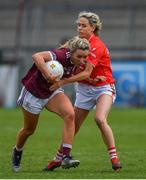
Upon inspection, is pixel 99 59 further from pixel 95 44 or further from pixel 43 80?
pixel 43 80

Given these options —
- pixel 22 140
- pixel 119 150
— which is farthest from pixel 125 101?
pixel 22 140

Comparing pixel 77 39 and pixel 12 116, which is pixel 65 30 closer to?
pixel 12 116

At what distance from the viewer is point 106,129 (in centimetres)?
1049

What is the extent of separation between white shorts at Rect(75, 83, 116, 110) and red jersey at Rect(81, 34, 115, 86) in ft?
0.26

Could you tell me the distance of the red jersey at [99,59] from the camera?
34.4 feet

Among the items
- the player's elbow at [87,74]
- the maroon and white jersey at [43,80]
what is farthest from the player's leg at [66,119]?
the player's elbow at [87,74]

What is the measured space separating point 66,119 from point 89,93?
1.02 m

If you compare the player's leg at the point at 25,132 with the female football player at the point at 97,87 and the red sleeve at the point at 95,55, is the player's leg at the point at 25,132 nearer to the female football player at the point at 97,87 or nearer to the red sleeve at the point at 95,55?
the female football player at the point at 97,87

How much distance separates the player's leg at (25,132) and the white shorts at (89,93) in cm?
97

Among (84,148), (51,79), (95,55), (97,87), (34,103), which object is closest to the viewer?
(51,79)

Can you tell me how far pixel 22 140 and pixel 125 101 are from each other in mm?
19165

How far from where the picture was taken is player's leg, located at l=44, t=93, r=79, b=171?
997 centimetres

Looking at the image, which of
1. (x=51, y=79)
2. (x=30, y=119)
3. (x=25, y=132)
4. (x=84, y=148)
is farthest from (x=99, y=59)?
(x=84, y=148)

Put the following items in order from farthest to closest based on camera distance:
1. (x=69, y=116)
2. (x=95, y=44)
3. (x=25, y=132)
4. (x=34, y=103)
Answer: (x=95, y=44) < (x=25, y=132) < (x=34, y=103) < (x=69, y=116)
